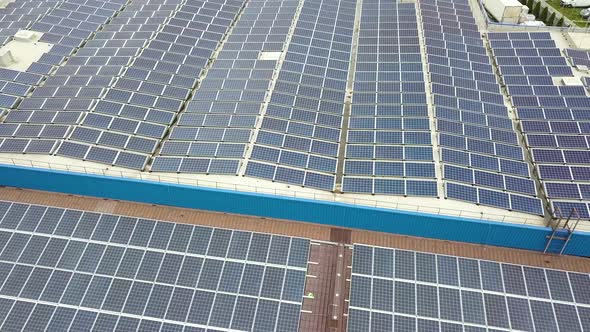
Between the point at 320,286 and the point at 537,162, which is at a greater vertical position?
the point at 537,162

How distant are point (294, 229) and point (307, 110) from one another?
12081 millimetres

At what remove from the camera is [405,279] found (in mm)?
25109

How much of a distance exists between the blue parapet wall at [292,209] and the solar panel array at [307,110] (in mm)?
2299

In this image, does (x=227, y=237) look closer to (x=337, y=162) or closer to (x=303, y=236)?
(x=303, y=236)

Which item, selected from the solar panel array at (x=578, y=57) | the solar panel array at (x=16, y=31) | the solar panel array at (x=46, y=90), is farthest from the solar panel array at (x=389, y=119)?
the solar panel array at (x=16, y=31)

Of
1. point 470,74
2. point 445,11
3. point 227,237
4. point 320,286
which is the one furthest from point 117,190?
point 445,11

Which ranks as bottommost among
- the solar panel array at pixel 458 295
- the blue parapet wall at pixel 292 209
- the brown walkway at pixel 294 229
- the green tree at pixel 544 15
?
the green tree at pixel 544 15

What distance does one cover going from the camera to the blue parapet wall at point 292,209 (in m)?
26.6

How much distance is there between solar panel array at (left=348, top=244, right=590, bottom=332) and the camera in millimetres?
23312

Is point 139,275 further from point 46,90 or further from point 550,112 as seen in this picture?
point 550,112

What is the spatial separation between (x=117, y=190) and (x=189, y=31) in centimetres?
2625

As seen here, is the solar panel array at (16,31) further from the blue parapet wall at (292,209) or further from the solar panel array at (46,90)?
the blue parapet wall at (292,209)

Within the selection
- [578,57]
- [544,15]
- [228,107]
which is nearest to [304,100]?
[228,107]

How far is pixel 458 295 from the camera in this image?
80.0 feet
